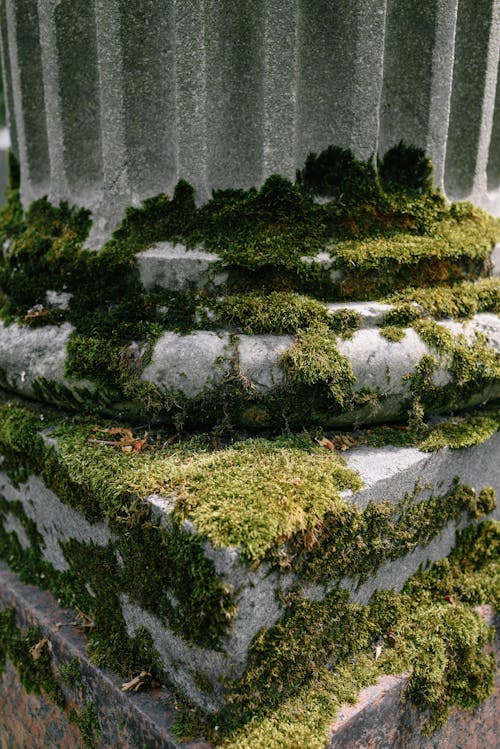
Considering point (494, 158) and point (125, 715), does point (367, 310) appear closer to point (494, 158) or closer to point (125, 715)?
point (494, 158)

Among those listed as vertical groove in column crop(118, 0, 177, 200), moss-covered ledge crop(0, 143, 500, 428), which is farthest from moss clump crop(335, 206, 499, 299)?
vertical groove in column crop(118, 0, 177, 200)

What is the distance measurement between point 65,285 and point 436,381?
5.71 feet

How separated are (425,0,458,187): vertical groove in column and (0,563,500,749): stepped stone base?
2.10 m

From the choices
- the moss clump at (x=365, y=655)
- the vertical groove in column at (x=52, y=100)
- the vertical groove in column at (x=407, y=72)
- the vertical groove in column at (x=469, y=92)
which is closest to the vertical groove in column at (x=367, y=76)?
the vertical groove in column at (x=407, y=72)

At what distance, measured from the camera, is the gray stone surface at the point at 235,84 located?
253cm

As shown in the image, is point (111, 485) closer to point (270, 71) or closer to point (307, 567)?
point (307, 567)

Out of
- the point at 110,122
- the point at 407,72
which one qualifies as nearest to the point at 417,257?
the point at 407,72

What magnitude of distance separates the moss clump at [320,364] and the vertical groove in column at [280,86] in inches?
30.2

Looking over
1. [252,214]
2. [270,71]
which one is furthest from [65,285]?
[270,71]

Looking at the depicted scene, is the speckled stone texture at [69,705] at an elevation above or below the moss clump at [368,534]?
below

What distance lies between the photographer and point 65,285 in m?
2.86

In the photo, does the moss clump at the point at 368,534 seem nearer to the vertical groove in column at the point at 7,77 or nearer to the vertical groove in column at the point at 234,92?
the vertical groove in column at the point at 234,92

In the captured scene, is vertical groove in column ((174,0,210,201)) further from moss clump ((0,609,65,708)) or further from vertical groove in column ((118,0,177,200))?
moss clump ((0,609,65,708))

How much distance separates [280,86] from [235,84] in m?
0.19
